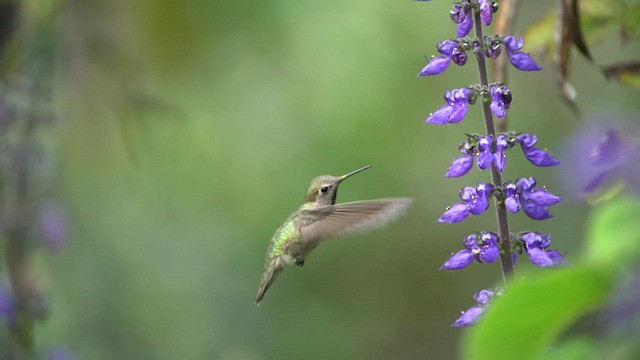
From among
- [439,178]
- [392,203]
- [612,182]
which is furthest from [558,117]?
[612,182]

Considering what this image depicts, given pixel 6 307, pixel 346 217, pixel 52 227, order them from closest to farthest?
1. pixel 346 217
2. pixel 6 307
3. pixel 52 227

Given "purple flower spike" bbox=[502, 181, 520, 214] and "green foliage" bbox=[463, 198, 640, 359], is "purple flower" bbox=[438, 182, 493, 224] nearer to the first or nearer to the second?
"purple flower spike" bbox=[502, 181, 520, 214]

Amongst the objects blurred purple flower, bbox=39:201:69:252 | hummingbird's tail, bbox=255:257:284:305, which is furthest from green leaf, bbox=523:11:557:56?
blurred purple flower, bbox=39:201:69:252

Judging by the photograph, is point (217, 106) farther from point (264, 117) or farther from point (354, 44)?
point (354, 44)

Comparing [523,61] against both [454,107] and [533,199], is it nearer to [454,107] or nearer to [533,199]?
[454,107]

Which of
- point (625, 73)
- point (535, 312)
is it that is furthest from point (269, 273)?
point (535, 312)
